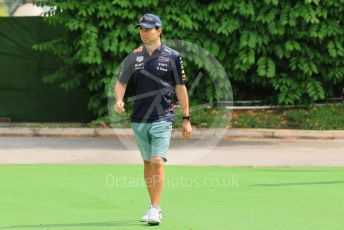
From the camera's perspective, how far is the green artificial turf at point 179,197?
8.58m

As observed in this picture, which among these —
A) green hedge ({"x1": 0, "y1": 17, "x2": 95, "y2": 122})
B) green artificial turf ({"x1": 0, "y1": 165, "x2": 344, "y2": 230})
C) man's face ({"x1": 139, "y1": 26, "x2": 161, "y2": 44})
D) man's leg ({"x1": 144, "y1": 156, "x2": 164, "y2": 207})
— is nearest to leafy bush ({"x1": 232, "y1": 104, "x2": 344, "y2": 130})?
green hedge ({"x1": 0, "y1": 17, "x2": 95, "y2": 122})

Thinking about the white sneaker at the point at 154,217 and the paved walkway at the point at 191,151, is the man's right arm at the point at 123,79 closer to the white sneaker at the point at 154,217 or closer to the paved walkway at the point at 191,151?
the white sneaker at the point at 154,217

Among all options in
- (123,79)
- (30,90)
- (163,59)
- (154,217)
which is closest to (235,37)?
(30,90)

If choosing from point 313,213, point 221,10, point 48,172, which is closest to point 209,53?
point 221,10

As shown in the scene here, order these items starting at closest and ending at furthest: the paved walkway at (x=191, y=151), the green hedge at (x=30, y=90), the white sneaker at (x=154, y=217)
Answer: the white sneaker at (x=154, y=217), the paved walkway at (x=191, y=151), the green hedge at (x=30, y=90)

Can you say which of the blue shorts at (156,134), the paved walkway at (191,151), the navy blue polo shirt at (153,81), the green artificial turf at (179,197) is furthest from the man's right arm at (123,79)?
the paved walkway at (191,151)

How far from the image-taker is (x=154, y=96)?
27.6 ft

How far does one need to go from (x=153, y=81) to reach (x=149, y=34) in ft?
1.39

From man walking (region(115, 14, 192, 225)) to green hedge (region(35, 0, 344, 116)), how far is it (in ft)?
30.6

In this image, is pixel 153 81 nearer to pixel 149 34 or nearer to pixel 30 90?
pixel 149 34

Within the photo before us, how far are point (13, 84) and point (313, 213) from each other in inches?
481

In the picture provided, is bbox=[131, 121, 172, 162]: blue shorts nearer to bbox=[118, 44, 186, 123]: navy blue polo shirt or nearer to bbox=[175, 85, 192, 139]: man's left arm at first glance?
bbox=[118, 44, 186, 123]: navy blue polo shirt

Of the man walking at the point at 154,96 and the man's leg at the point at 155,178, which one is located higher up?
the man walking at the point at 154,96

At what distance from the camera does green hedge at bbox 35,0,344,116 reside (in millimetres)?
17812
